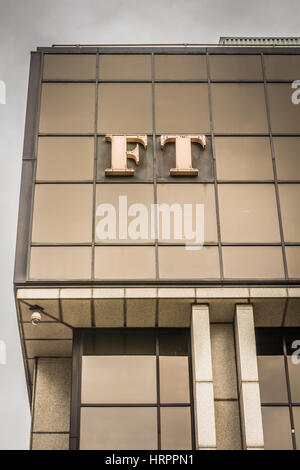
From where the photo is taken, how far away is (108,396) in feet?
85.0

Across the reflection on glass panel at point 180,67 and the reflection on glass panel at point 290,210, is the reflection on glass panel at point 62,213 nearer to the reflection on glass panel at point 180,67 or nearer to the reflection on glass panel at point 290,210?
the reflection on glass panel at point 180,67

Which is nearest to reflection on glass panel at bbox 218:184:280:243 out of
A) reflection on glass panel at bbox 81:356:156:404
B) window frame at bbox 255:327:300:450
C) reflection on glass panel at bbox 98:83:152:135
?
window frame at bbox 255:327:300:450

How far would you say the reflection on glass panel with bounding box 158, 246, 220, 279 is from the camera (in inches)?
1038

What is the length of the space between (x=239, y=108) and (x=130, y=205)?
17.5ft

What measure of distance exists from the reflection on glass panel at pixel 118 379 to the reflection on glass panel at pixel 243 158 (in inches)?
262

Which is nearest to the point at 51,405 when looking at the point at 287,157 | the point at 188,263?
the point at 188,263

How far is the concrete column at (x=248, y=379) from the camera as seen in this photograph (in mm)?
24328

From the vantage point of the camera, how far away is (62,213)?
89.5 ft

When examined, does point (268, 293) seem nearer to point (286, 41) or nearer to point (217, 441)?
point (217, 441)

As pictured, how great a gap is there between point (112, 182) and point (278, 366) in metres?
7.94

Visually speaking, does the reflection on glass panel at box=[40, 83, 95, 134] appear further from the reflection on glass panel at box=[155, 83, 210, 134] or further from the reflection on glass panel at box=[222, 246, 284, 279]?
the reflection on glass panel at box=[222, 246, 284, 279]

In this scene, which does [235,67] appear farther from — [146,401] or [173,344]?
[146,401]
